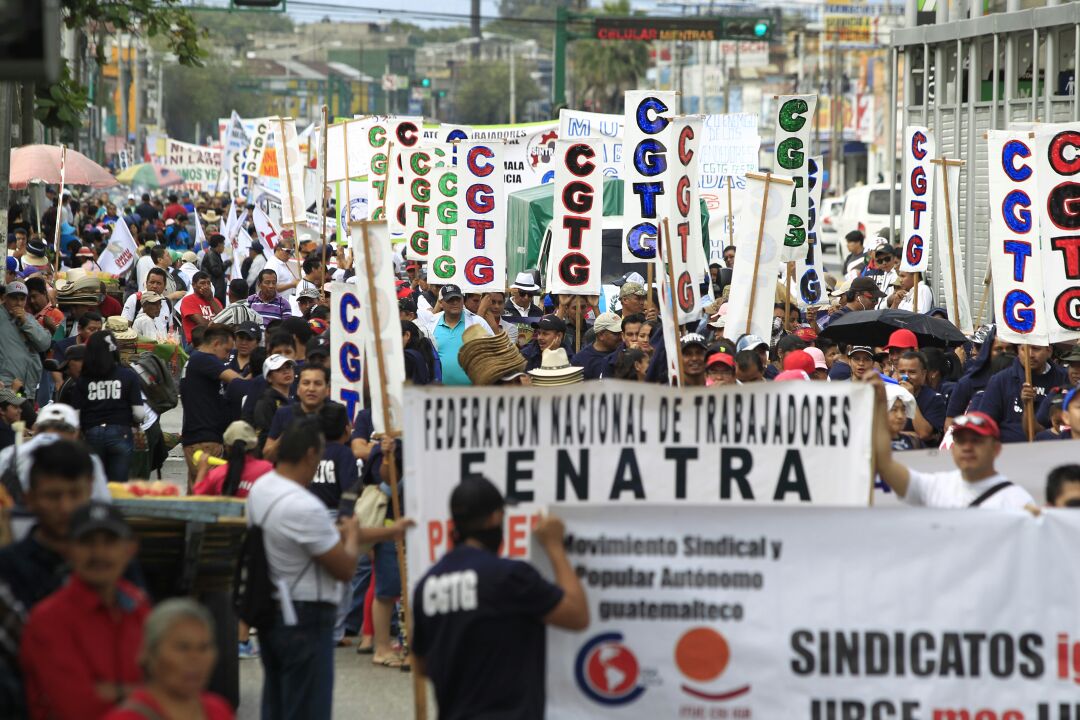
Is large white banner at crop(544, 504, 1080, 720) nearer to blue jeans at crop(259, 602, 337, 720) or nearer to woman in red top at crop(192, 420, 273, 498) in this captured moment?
blue jeans at crop(259, 602, 337, 720)

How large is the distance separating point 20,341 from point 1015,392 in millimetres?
7403

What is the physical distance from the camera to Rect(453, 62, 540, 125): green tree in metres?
155

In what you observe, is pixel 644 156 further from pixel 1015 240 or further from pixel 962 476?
pixel 962 476

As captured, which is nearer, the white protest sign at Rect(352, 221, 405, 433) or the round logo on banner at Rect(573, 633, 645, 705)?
the round logo on banner at Rect(573, 633, 645, 705)

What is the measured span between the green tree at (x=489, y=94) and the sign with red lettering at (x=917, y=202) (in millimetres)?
136314

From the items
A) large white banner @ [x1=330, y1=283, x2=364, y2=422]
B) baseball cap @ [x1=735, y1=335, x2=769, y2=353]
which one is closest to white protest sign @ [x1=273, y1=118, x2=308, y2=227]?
baseball cap @ [x1=735, y1=335, x2=769, y2=353]

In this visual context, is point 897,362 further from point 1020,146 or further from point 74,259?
point 74,259

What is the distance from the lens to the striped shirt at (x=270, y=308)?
50.2ft

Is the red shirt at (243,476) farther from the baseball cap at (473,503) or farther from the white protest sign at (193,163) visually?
the white protest sign at (193,163)

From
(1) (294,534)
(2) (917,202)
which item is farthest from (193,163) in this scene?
(1) (294,534)

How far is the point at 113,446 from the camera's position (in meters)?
10.5

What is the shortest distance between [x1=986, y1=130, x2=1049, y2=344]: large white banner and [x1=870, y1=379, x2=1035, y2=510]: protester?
3723mm

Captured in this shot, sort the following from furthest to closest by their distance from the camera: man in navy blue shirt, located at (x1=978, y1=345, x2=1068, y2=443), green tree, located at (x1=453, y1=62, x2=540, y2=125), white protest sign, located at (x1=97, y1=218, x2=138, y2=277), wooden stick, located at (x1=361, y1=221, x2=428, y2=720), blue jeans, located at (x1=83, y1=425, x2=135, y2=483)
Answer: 1. green tree, located at (x1=453, y1=62, x2=540, y2=125)
2. white protest sign, located at (x1=97, y1=218, x2=138, y2=277)
3. blue jeans, located at (x1=83, y1=425, x2=135, y2=483)
4. man in navy blue shirt, located at (x1=978, y1=345, x2=1068, y2=443)
5. wooden stick, located at (x1=361, y1=221, x2=428, y2=720)

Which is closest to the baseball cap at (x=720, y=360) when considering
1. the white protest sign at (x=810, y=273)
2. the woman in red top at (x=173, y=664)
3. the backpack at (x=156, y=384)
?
the backpack at (x=156, y=384)
